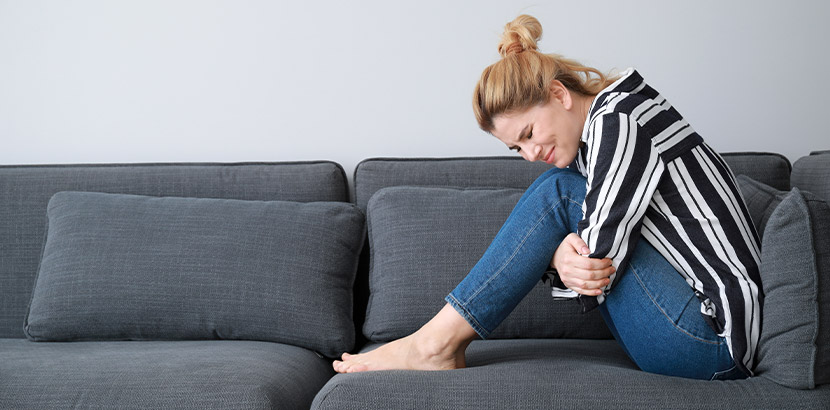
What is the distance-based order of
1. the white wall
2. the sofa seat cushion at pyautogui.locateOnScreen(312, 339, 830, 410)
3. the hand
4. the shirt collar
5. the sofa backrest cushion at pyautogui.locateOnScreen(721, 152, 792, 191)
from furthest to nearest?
1. the white wall
2. the sofa backrest cushion at pyautogui.locateOnScreen(721, 152, 792, 191)
3. the shirt collar
4. the hand
5. the sofa seat cushion at pyautogui.locateOnScreen(312, 339, 830, 410)

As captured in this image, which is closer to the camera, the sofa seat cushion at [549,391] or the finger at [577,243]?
the sofa seat cushion at [549,391]

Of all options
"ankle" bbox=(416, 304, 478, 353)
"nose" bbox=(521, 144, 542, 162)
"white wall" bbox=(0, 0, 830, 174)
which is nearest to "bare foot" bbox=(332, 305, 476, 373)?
"ankle" bbox=(416, 304, 478, 353)

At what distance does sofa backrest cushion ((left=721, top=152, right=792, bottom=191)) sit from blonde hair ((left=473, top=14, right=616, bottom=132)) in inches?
24.1

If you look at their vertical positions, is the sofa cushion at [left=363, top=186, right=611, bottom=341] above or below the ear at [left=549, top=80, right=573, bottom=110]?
below

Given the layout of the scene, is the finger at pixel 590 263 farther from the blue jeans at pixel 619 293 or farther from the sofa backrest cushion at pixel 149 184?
the sofa backrest cushion at pixel 149 184

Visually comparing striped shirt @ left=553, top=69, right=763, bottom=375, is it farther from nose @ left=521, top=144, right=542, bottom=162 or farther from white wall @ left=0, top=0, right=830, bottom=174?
white wall @ left=0, top=0, right=830, bottom=174

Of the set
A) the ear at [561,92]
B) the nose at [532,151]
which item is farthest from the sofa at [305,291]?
the ear at [561,92]

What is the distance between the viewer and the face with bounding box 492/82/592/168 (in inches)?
57.0

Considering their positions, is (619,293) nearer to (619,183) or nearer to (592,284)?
(592,284)

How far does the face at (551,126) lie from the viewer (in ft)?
4.75

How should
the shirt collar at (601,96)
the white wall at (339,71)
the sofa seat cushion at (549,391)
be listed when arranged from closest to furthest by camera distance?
the sofa seat cushion at (549,391)
the shirt collar at (601,96)
the white wall at (339,71)

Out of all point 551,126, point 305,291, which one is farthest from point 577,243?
point 305,291

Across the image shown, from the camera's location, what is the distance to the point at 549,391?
117cm

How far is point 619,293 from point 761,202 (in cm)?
40
